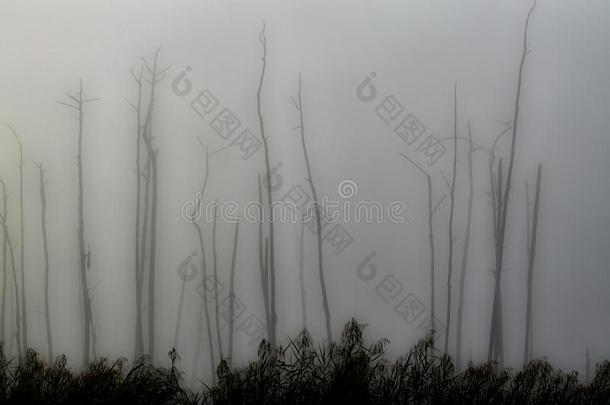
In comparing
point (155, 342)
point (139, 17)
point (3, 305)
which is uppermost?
point (139, 17)

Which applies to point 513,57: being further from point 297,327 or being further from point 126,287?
point 126,287

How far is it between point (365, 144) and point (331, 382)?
84 cm

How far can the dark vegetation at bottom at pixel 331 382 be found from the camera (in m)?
1.89

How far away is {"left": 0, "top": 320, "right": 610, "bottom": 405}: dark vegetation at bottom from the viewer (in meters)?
1.89

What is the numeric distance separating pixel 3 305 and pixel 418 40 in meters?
1.75

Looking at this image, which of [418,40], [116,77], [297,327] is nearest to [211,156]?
[116,77]

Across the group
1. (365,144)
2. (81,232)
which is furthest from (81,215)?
(365,144)

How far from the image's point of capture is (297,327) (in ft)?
6.21

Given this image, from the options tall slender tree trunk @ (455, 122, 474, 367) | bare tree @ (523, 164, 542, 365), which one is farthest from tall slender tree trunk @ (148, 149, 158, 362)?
bare tree @ (523, 164, 542, 365)

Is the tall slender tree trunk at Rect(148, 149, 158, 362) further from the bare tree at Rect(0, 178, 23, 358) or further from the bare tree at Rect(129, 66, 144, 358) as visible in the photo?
the bare tree at Rect(0, 178, 23, 358)

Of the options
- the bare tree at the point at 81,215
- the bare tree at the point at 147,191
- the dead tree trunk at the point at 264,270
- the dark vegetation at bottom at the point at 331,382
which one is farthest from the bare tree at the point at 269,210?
the bare tree at the point at 81,215

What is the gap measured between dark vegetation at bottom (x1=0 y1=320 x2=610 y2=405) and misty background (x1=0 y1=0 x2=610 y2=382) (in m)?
0.06

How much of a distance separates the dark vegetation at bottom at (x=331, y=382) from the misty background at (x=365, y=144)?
6 centimetres

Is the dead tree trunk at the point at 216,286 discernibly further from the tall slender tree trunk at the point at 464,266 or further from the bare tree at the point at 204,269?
the tall slender tree trunk at the point at 464,266
